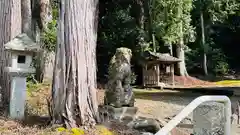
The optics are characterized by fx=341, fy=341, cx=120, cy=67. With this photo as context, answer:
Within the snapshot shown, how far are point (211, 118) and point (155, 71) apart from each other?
17944 millimetres

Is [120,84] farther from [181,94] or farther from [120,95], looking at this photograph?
[181,94]

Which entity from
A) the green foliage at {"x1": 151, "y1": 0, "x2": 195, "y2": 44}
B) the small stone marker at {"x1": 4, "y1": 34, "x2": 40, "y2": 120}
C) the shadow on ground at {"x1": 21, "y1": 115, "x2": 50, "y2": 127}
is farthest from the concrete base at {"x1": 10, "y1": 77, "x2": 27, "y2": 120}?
the green foliage at {"x1": 151, "y1": 0, "x2": 195, "y2": 44}

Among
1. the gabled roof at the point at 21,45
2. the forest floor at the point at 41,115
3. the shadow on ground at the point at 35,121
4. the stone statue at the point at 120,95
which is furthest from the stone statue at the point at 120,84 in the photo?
the gabled roof at the point at 21,45

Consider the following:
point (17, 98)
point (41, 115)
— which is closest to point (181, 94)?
point (41, 115)

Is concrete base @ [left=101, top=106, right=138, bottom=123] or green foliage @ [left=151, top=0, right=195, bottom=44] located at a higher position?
green foliage @ [left=151, top=0, right=195, bottom=44]

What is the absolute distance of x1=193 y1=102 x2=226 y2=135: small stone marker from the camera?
3643 millimetres

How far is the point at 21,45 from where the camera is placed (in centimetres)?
746

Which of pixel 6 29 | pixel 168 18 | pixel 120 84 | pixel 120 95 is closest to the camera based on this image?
pixel 6 29

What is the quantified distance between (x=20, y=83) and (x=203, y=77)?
2315 cm

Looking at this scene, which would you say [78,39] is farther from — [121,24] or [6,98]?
[121,24]

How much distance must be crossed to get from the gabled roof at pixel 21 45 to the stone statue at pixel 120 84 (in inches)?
90.6

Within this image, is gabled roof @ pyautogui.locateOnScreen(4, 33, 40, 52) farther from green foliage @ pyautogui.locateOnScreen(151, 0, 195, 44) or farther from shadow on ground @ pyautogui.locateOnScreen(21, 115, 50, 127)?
green foliage @ pyautogui.locateOnScreen(151, 0, 195, 44)

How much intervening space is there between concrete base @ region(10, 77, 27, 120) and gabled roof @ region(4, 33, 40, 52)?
67 cm

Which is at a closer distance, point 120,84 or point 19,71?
point 19,71
